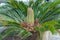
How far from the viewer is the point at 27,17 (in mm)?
2361

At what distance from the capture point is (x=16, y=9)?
249 cm

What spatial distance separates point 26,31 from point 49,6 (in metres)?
0.45

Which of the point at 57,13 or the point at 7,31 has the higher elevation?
the point at 57,13

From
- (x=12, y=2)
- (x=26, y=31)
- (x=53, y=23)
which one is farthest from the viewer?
(x=12, y=2)

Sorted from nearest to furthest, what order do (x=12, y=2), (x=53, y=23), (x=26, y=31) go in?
(x=53, y=23), (x=26, y=31), (x=12, y=2)

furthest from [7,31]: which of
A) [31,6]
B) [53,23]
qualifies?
[53,23]

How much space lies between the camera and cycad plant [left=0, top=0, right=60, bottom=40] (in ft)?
7.58

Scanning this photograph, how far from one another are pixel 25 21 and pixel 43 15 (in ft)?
0.83

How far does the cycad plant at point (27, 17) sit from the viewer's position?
2.31m

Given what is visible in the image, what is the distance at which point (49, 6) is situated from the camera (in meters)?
2.41

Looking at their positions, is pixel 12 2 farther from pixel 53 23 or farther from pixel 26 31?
pixel 53 23

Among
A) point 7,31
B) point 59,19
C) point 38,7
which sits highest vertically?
point 38,7

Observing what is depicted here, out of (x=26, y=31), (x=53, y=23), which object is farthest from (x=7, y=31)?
(x=53, y=23)

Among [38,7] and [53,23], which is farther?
[38,7]
